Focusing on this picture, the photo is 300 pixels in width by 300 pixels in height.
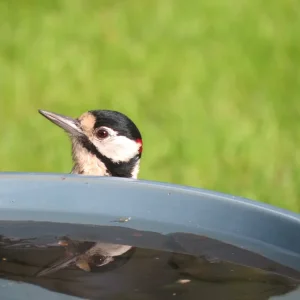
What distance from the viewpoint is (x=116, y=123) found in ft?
18.3

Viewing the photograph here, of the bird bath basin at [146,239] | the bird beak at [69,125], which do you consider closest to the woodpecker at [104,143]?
the bird beak at [69,125]

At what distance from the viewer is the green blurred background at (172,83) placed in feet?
26.5

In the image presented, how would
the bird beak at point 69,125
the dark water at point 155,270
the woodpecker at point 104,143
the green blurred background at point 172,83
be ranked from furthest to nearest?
the green blurred background at point 172,83
the bird beak at point 69,125
the woodpecker at point 104,143
the dark water at point 155,270

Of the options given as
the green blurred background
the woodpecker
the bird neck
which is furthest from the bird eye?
the green blurred background

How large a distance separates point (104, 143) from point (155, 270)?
204 cm

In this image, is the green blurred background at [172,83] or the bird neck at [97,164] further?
the green blurred background at [172,83]

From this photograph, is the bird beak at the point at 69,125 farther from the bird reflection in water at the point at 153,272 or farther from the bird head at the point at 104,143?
the bird reflection in water at the point at 153,272

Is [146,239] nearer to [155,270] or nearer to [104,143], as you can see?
[155,270]

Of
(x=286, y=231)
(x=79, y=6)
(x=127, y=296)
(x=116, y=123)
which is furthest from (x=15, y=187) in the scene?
(x=79, y=6)

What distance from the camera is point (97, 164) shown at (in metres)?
5.68

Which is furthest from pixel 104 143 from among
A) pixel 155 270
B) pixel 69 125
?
pixel 155 270

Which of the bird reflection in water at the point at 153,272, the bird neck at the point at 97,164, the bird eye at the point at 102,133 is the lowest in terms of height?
the bird reflection in water at the point at 153,272

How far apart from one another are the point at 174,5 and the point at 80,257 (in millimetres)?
7601

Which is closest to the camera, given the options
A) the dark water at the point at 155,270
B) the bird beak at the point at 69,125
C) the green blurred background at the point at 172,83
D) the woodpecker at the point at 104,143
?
the dark water at the point at 155,270
